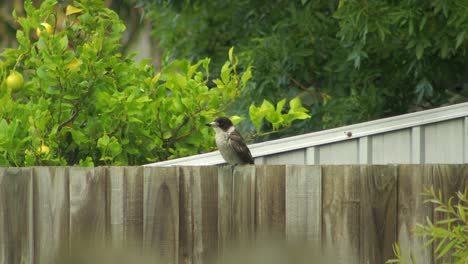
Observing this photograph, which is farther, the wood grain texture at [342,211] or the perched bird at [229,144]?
the perched bird at [229,144]

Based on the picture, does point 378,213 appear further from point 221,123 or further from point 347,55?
point 347,55

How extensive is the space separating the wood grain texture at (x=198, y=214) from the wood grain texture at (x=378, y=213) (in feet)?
2.58

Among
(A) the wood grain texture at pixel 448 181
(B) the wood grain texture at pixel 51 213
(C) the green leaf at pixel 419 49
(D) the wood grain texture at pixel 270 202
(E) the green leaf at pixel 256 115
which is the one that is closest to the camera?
(A) the wood grain texture at pixel 448 181

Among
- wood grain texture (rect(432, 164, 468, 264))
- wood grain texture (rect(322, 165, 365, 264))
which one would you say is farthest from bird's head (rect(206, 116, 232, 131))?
wood grain texture (rect(432, 164, 468, 264))

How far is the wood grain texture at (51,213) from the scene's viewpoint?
5574 mm

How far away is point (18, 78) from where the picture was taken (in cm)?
681

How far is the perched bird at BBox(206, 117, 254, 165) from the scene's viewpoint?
6.52 meters

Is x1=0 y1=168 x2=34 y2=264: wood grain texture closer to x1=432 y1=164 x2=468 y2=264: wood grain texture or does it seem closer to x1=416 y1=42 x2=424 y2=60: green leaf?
x1=432 y1=164 x2=468 y2=264: wood grain texture

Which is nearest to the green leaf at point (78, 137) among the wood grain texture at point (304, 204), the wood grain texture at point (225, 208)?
the wood grain texture at point (225, 208)

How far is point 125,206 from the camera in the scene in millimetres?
5543

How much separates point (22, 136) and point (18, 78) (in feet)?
1.48

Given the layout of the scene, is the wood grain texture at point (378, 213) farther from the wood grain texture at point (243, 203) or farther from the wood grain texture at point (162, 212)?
the wood grain texture at point (162, 212)

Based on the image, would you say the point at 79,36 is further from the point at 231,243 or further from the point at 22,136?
the point at 231,243

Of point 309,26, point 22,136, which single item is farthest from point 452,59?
point 22,136
